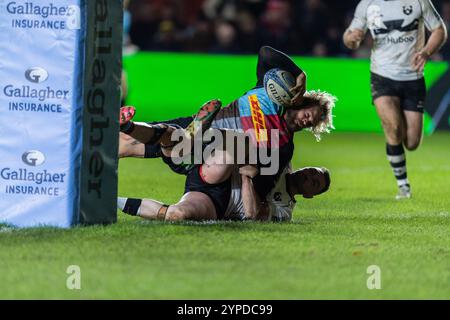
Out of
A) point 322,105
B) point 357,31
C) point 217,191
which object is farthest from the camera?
point 357,31

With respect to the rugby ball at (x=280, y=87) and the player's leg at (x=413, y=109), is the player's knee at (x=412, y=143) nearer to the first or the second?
the player's leg at (x=413, y=109)

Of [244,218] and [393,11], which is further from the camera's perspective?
[393,11]

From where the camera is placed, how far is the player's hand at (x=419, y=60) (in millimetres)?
12102

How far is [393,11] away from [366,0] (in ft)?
1.08

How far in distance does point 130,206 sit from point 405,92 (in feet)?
14.3

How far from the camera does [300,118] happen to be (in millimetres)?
9305

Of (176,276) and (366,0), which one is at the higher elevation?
(366,0)

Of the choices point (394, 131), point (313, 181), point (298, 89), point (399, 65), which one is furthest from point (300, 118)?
point (399, 65)

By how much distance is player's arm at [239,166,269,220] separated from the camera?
877 cm

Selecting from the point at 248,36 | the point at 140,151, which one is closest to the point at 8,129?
the point at 140,151

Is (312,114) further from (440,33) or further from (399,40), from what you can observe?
(399,40)
